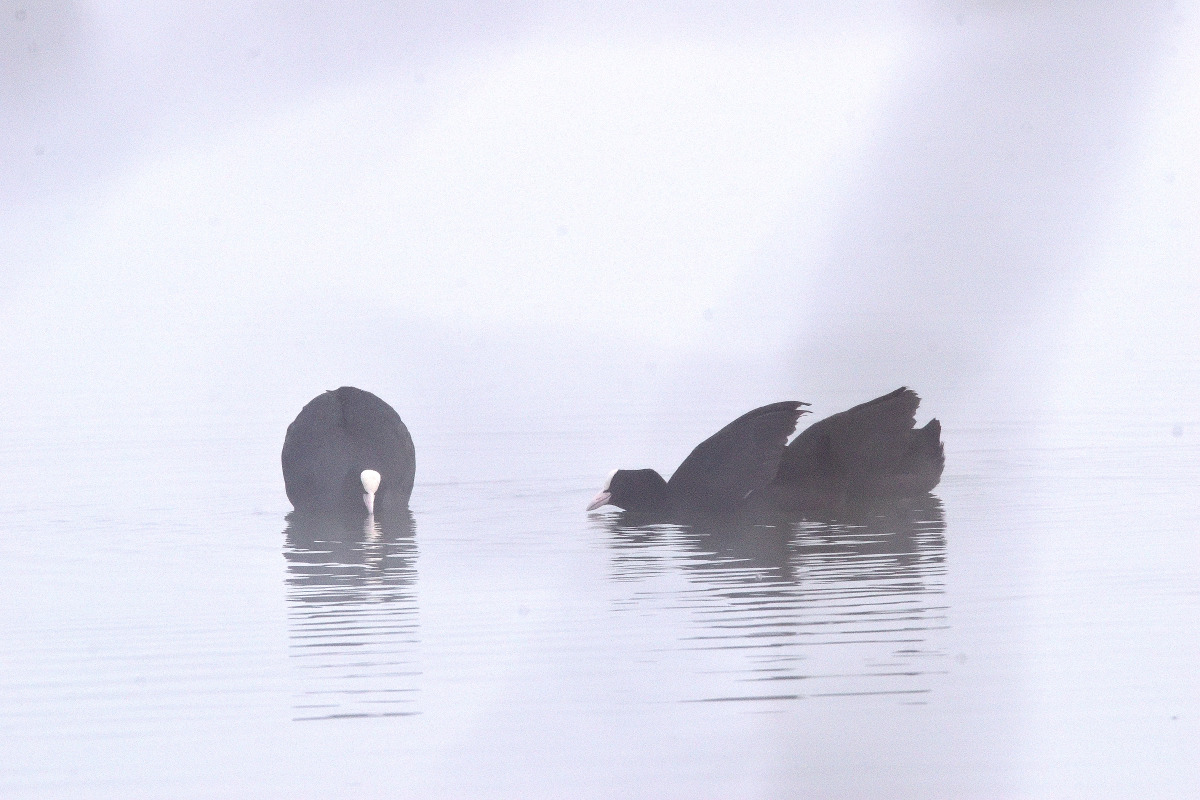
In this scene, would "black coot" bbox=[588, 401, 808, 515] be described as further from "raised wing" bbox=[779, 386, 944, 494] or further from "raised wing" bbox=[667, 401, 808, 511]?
"raised wing" bbox=[779, 386, 944, 494]

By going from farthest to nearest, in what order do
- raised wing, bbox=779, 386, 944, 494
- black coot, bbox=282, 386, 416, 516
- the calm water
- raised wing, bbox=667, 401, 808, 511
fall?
black coot, bbox=282, 386, 416, 516 < raised wing, bbox=779, 386, 944, 494 < raised wing, bbox=667, 401, 808, 511 < the calm water

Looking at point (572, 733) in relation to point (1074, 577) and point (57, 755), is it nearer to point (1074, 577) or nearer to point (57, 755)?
point (57, 755)

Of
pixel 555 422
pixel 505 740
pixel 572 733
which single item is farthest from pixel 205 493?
pixel 505 740

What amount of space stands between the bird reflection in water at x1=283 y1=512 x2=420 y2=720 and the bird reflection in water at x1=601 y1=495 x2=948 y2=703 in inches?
26.3

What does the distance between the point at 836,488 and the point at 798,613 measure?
9.11 feet

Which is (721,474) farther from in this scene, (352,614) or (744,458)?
(352,614)

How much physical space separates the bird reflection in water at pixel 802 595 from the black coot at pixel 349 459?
46.5 inches

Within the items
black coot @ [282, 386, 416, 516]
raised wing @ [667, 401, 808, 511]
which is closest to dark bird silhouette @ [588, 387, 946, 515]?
raised wing @ [667, 401, 808, 511]

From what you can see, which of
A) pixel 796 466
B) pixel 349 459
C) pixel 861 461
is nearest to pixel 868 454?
pixel 861 461

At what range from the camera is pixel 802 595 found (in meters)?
4.65

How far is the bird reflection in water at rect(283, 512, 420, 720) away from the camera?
326cm

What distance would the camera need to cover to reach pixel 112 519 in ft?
23.6

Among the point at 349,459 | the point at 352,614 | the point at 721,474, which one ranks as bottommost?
the point at 352,614

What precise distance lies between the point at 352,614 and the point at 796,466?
269 centimetres
